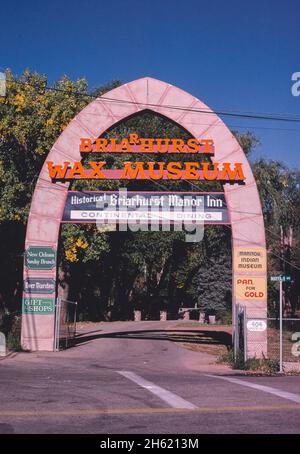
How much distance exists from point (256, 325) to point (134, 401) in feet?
42.4

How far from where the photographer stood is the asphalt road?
7770 millimetres

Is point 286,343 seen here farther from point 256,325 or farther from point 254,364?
point 254,364

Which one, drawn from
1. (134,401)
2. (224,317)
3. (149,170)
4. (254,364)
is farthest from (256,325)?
(224,317)

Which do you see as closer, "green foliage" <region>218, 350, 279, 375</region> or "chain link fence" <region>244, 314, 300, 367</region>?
"green foliage" <region>218, 350, 279, 375</region>

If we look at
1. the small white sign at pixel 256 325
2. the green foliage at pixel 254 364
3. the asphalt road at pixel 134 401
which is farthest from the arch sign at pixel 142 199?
the asphalt road at pixel 134 401

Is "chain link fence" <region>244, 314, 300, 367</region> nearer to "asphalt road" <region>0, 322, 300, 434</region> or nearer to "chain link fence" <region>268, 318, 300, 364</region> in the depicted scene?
"chain link fence" <region>268, 318, 300, 364</region>

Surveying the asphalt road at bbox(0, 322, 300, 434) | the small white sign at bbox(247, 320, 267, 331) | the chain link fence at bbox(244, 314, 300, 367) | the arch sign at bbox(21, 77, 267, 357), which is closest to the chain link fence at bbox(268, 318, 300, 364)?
the chain link fence at bbox(244, 314, 300, 367)

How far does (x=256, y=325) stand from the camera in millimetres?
22250

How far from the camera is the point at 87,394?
35.9 ft

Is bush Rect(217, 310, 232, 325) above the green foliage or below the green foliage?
above

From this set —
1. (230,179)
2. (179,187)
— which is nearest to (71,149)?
(230,179)

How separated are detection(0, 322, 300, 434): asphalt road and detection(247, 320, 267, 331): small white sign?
4.02 meters

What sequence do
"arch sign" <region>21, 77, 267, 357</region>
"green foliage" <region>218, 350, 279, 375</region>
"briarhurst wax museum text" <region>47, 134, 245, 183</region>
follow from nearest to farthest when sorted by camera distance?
"green foliage" <region>218, 350, 279, 375</region> → "arch sign" <region>21, 77, 267, 357</region> → "briarhurst wax museum text" <region>47, 134, 245, 183</region>

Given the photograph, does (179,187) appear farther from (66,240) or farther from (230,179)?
A: (230,179)
